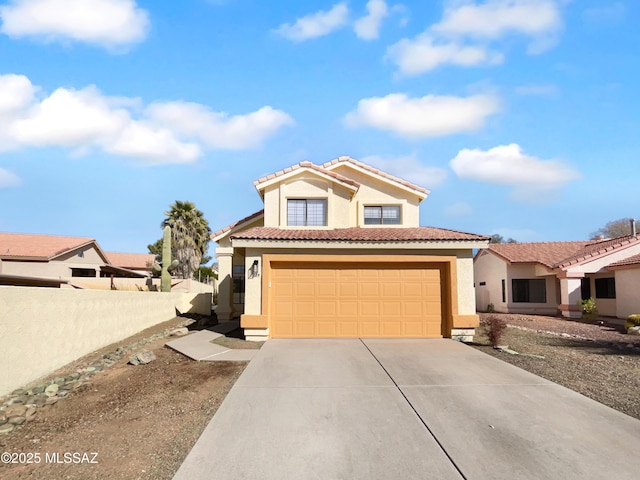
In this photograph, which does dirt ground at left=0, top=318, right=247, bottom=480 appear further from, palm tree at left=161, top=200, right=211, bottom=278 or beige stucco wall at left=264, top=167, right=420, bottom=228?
palm tree at left=161, top=200, right=211, bottom=278

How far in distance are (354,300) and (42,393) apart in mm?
8622

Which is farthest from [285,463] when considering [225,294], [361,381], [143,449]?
[225,294]

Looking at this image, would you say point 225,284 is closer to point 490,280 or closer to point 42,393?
point 42,393

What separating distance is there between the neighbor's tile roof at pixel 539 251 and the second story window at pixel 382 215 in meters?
11.8

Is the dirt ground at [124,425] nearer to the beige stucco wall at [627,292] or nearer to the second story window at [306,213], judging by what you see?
the second story window at [306,213]

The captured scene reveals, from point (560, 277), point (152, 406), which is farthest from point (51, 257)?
point (560, 277)

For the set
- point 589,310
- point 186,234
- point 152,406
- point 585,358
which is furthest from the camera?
point 186,234

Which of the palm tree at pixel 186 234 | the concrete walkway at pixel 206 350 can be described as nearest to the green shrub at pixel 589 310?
the concrete walkway at pixel 206 350

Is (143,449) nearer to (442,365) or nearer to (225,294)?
(442,365)

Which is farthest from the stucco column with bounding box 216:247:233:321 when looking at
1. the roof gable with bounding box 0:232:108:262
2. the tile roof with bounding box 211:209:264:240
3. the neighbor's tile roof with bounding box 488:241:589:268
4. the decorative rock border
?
the roof gable with bounding box 0:232:108:262

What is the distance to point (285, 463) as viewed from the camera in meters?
4.91

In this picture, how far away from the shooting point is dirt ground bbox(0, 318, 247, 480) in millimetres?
5059

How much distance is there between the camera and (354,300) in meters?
13.7

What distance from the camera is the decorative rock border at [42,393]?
22.7 feet
